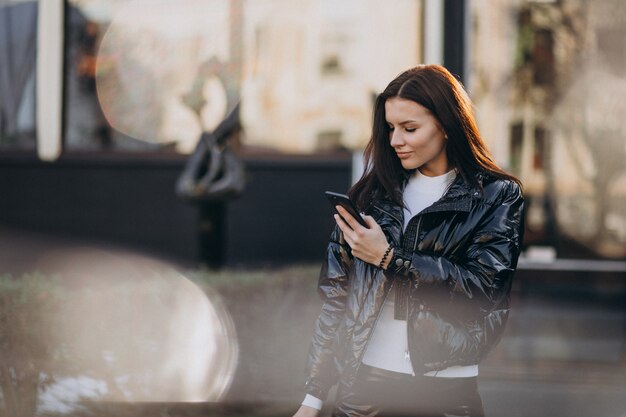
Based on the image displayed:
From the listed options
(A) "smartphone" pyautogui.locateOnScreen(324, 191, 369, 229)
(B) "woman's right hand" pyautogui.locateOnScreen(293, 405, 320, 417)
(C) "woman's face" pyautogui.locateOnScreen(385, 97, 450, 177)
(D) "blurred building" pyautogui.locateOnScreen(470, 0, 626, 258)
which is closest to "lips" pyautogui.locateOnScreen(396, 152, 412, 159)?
(C) "woman's face" pyautogui.locateOnScreen(385, 97, 450, 177)

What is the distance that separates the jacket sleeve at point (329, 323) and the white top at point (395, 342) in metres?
0.05

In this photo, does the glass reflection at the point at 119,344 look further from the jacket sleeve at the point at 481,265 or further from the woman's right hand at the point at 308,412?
the jacket sleeve at the point at 481,265

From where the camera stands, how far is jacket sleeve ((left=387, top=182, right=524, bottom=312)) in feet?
6.77

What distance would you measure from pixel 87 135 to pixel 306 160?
254 centimetres

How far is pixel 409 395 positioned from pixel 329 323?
29 cm

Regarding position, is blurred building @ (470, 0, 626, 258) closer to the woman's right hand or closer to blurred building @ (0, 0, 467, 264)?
blurred building @ (0, 0, 467, 264)

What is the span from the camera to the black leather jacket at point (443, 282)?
2.08 metres

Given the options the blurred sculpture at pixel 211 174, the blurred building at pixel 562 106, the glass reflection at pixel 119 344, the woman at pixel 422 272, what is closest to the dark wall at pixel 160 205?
the blurred building at pixel 562 106

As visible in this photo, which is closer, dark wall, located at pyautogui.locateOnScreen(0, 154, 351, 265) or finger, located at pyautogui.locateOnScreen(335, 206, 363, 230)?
finger, located at pyautogui.locateOnScreen(335, 206, 363, 230)

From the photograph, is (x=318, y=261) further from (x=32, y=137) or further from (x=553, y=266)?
(x=32, y=137)

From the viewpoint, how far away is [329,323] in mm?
2230

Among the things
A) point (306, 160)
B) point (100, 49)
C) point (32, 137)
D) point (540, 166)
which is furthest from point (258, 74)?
point (540, 166)

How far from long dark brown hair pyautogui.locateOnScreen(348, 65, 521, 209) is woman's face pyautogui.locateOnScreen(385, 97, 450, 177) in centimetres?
2

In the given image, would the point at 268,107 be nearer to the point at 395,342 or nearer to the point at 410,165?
the point at 410,165
